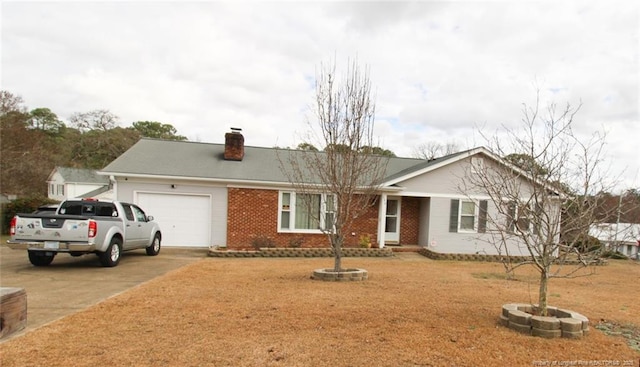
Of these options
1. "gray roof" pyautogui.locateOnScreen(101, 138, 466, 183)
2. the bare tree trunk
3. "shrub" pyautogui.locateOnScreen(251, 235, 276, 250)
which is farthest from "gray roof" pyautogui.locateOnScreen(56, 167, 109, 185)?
the bare tree trunk

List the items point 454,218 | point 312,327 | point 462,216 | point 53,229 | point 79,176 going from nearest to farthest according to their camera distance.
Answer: point 312,327, point 53,229, point 454,218, point 462,216, point 79,176

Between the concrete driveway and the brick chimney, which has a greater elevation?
the brick chimney

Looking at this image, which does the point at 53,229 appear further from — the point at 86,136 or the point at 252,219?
the point at 86,136

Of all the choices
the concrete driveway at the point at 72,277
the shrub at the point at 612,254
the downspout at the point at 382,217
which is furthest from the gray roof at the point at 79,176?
the shrub at the point at 612,254

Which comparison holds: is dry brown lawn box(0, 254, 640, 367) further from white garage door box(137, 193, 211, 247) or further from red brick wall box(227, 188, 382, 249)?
white garage door box(137, 193, 211, 247)

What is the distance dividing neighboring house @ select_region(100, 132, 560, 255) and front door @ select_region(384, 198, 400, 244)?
1.7 inches

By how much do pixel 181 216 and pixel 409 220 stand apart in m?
9.29

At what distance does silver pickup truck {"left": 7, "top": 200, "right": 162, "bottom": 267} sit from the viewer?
353 inches

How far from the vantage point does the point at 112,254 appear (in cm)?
989

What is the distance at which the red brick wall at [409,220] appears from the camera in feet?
53.3

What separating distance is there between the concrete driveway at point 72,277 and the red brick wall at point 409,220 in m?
8.20

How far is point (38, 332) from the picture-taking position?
15.6 feet

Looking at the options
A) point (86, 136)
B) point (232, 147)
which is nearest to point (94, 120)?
point (86, 136)

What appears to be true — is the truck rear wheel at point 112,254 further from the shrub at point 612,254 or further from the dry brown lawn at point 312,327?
the shrub at point 612,254
